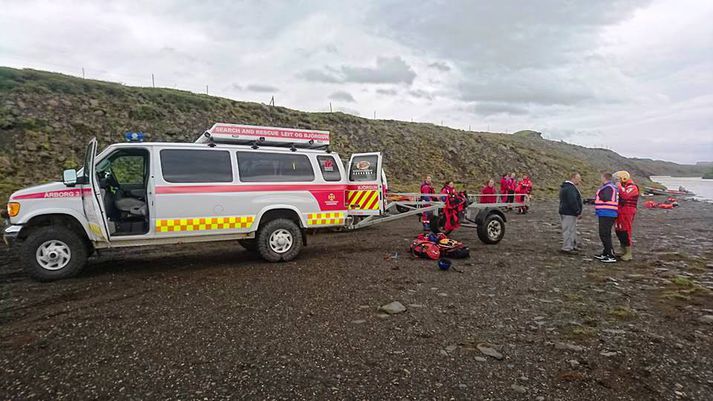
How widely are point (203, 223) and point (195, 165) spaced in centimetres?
103

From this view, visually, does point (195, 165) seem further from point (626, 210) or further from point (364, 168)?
point (626, 210)

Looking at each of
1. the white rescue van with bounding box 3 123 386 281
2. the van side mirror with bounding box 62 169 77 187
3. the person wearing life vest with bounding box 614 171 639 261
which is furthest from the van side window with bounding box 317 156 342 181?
the person wearing life vest with bounding box 614 171 639 261

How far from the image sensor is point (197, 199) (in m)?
6.77

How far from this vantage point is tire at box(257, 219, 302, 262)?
7344 millimetres

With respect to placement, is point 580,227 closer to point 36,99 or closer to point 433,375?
point 433,375

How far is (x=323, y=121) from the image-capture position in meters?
27.6

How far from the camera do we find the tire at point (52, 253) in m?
5.91

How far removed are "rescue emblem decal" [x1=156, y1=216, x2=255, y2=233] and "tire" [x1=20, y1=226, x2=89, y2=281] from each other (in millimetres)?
1199

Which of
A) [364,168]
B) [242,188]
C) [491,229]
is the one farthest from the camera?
[491,229]

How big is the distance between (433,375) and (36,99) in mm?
19983

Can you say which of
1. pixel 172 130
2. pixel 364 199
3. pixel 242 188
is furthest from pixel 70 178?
pixel 172 130

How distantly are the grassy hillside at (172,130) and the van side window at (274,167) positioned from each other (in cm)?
941

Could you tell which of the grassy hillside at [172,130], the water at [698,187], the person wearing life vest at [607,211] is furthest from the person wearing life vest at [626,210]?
the water at [698,187]

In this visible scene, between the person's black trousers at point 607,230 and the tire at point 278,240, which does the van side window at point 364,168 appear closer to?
the tire at point 278,240
